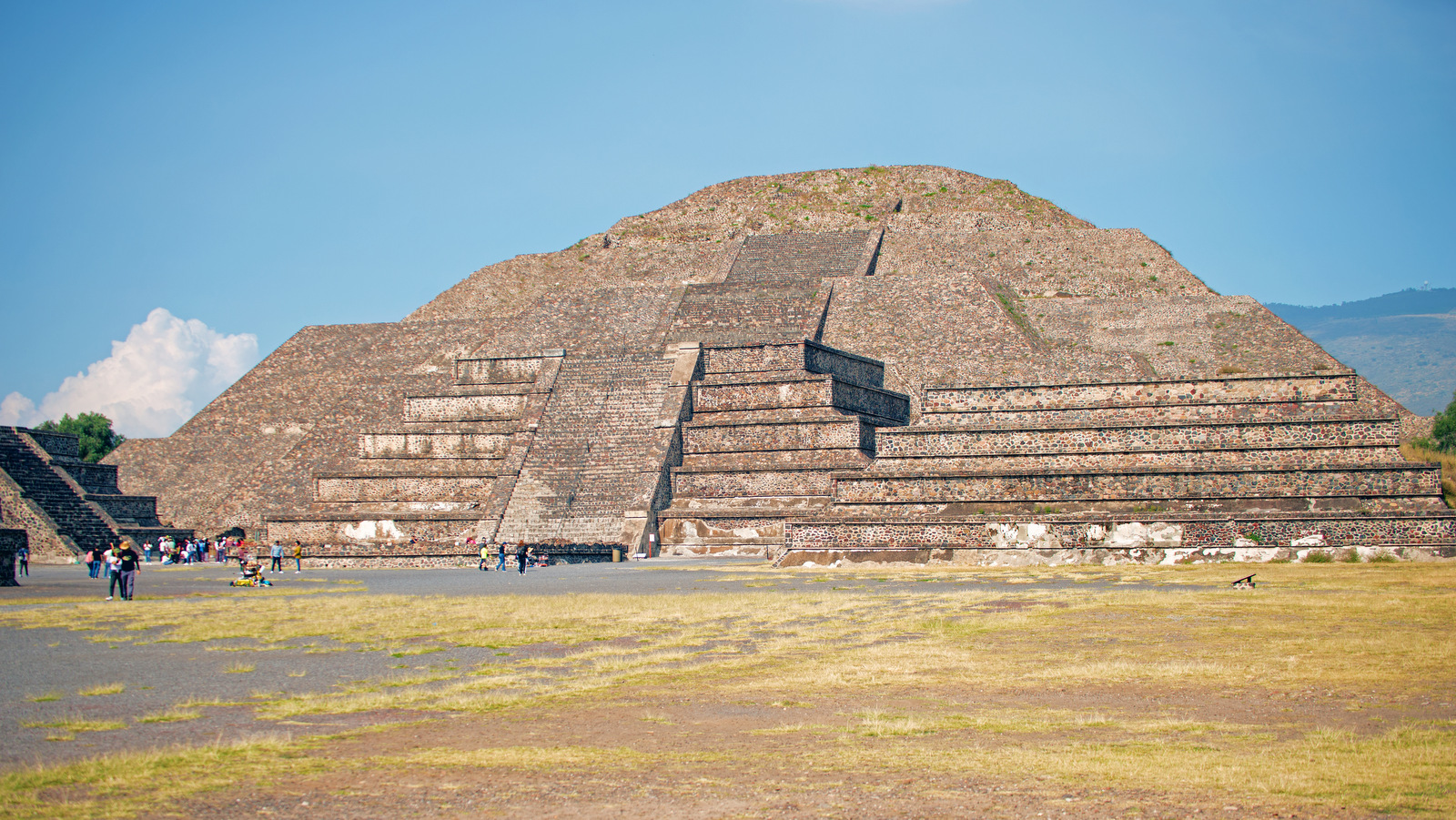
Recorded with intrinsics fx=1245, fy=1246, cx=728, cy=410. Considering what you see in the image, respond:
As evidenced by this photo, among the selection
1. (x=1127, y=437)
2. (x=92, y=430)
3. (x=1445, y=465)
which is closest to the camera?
(x=1127, y=437)

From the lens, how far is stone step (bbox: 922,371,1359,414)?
23.3m

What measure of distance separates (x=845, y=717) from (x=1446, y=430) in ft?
124

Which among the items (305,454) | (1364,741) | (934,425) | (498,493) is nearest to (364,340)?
(305,454)

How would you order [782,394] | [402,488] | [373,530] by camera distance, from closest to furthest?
[373,530], [782,394], [402,488]

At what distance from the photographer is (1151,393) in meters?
24.3

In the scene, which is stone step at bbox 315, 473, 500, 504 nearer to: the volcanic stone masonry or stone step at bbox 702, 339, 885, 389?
the volcanic stone masonry

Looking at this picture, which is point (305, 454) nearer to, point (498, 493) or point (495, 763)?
point (498, 493)

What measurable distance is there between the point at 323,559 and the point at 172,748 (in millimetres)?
22047

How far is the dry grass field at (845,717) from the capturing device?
5164 mm

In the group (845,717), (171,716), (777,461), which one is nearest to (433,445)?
(777,461)

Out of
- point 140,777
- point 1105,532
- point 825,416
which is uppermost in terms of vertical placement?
point 825,416

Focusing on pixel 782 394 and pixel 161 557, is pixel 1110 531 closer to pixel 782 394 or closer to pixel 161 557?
pixel 782 394

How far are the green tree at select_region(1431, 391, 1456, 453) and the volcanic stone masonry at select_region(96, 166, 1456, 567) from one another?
1390mm

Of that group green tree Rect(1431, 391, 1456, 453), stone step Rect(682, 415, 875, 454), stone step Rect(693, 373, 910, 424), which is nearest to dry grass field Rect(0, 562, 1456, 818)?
stone step Rect(682, 415, 875, 454)
